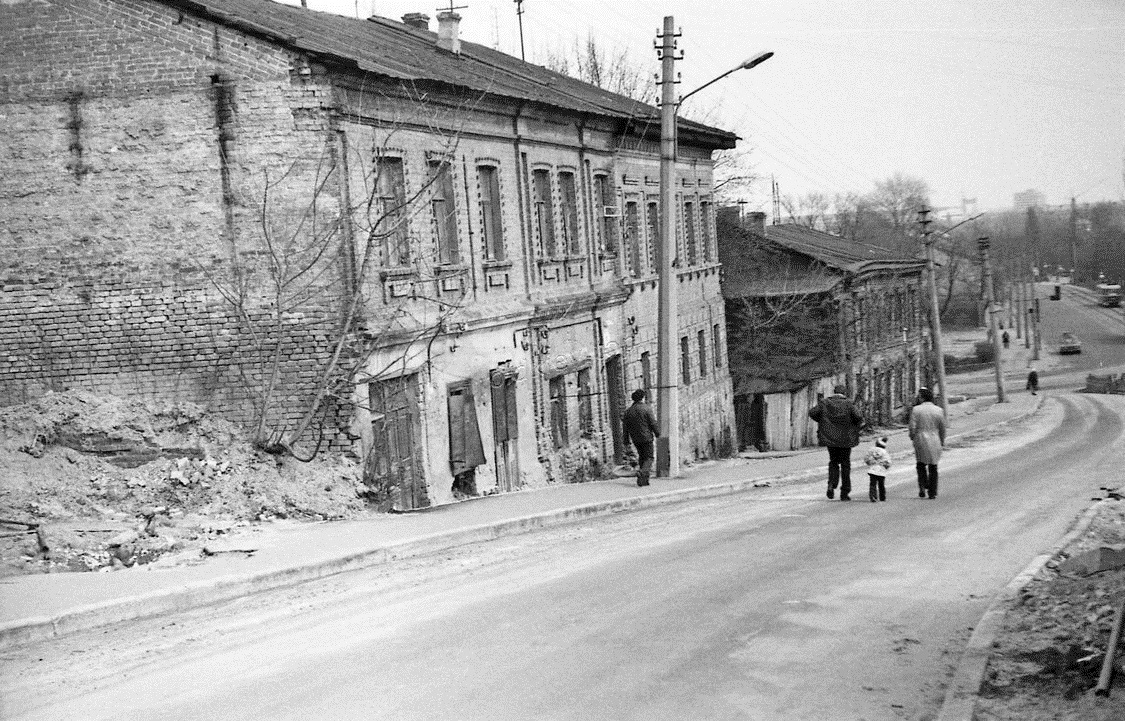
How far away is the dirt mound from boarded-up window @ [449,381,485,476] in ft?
11.3

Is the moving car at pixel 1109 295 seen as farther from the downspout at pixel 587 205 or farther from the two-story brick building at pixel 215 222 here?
the two-story brick building at pixel 215 222

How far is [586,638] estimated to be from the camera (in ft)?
31.2

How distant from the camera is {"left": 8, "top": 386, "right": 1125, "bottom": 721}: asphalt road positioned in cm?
804

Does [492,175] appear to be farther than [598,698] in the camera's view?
Yes

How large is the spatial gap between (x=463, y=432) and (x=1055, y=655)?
41.6 feet

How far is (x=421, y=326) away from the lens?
19.0 m

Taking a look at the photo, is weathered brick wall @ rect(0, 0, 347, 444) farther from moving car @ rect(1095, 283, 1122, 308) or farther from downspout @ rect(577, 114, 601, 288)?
moving car @ rect(1095, 283, 1122, 308)

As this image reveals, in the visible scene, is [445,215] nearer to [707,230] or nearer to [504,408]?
[504,408]

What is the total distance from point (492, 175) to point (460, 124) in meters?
2.09

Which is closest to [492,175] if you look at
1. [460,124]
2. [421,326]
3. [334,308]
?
[460,124]

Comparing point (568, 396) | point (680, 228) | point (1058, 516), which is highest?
point (680, 228)

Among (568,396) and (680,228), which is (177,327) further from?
(680,228)

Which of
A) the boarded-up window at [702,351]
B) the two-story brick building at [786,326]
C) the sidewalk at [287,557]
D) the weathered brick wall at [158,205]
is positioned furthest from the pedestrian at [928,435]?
the two-story brick building at [786,326]

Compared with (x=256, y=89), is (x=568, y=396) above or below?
below
